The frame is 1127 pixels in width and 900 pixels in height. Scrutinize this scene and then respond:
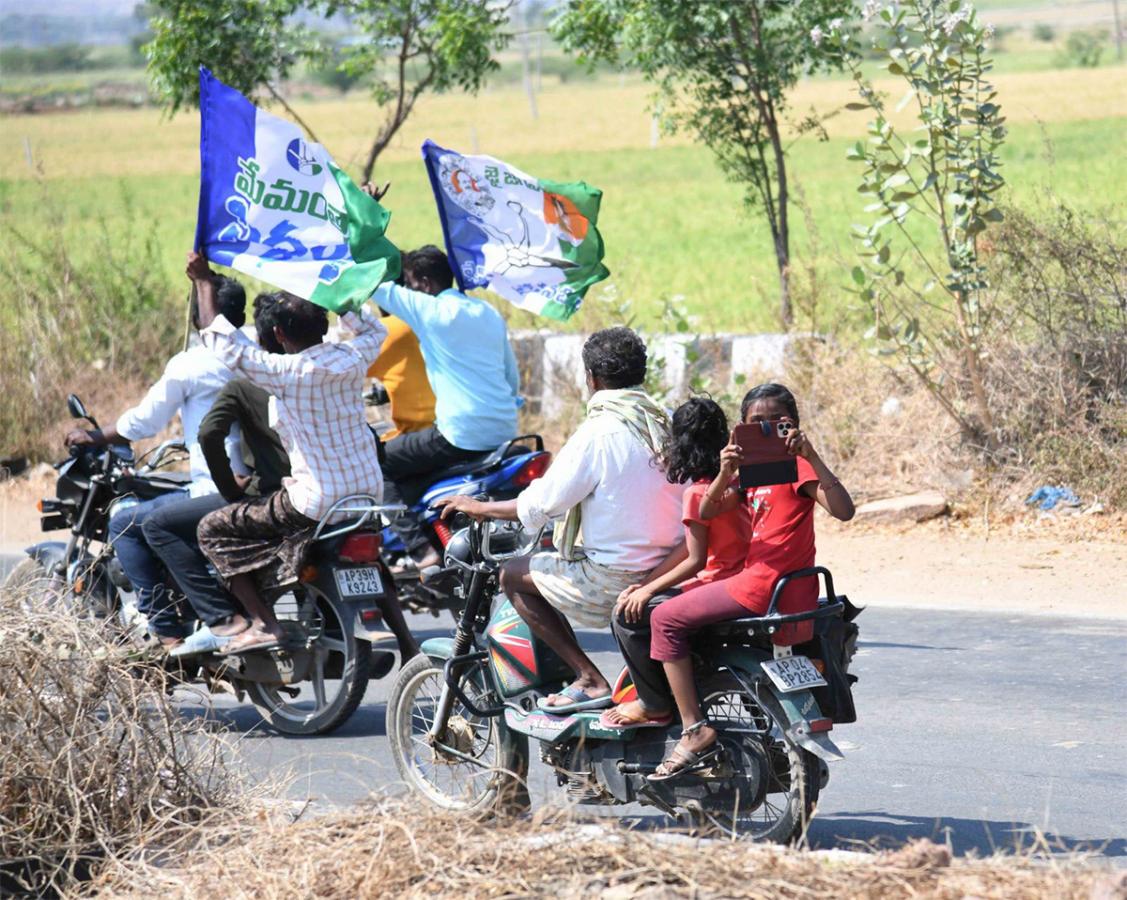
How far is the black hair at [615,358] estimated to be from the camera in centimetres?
577

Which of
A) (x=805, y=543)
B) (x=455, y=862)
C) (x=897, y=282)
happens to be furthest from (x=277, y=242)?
(x=897, y=282)

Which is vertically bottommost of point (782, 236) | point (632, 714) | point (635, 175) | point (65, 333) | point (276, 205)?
point (635, 175)

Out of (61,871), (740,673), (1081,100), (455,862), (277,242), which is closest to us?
(455,862)

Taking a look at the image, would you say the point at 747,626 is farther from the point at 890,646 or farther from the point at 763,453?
the point at 890,646

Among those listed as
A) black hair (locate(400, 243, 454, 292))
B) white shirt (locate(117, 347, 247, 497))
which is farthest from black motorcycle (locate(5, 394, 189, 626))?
black hair (locate(400, 243, 454, 292))

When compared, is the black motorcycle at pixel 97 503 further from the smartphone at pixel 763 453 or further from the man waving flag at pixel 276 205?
the smartphone at pixel 763 453

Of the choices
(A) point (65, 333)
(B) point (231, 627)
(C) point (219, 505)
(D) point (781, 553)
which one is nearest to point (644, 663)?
(D) point (781, 553)

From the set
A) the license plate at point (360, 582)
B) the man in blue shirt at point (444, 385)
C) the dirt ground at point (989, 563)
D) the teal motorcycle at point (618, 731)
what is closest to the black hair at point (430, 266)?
the man in blue shirt at point (444, 385)

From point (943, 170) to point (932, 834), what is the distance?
22.7 feet

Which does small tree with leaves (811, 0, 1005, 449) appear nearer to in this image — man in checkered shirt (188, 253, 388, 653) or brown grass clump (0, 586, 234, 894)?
man in checkered shirt (188, 253, 388, 653)

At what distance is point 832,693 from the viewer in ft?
17.6

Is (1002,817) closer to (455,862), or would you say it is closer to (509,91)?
(455,862)

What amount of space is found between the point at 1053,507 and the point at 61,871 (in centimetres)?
800

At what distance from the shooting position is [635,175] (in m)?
50.5
